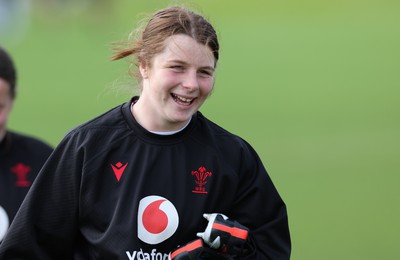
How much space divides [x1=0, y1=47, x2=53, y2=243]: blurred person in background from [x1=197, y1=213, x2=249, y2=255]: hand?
1.70m

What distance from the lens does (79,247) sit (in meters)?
3.53

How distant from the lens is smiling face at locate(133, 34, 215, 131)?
3.38 metres

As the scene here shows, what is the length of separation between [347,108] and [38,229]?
9265 mm

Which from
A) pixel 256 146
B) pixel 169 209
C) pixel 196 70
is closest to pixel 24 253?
pixel 169 209

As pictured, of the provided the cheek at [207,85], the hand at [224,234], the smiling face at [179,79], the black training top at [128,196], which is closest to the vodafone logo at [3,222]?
the black training top at [128,196]

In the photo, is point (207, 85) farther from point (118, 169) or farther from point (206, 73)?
point (118, 169)

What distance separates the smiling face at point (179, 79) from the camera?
3.38 meters

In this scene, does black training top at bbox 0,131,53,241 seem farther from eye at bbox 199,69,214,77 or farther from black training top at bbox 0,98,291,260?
eye at bbox 199,69,214,77

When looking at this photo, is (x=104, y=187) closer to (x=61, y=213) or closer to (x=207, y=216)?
(x=61, y=213)

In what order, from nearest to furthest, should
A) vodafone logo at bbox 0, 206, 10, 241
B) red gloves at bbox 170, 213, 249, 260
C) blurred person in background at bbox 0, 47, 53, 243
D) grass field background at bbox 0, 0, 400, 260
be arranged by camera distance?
red gloves at bbox 170, 213, 249, 260 → vodafone logo at bbox 0, 206, 10, 241 → blurred person in background at bbox 0, 47, 53, 243 → grass field background at bbox 0, 0, 400, 260

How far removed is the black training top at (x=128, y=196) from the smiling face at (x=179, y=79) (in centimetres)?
13

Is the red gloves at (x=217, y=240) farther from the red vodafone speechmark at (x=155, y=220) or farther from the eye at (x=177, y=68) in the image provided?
the eye at (x=177, y=68)

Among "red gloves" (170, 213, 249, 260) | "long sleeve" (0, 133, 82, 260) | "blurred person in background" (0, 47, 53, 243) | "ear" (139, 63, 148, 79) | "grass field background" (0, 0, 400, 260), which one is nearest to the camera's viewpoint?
"red gloves" (170, 213, 249, 260)

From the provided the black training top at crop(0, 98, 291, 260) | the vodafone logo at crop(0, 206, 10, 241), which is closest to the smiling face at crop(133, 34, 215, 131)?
the black training top at crop(0, 98, 291, 260)
